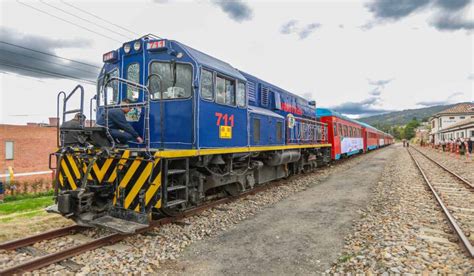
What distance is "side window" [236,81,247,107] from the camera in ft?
24.5

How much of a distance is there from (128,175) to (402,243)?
15.3ft

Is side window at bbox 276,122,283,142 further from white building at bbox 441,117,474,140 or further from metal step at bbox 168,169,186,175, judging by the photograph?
white building at bbox 441,117,474,140

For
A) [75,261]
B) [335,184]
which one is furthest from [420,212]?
[75,261]

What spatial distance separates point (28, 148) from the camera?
1170 inches

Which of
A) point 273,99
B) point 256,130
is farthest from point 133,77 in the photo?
point 273,99

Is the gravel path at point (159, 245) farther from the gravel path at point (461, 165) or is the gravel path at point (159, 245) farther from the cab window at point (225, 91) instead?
the gravel path at point (461, 165)

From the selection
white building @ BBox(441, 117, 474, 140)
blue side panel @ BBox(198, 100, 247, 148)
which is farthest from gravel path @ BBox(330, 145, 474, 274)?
white building @ BBox(441, 117, 474, 140)

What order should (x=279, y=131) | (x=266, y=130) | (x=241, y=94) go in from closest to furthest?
(x=241, y=94) < (x=266, y=130) < (x=279, y=131)

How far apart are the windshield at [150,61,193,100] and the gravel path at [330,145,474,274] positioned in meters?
4.11

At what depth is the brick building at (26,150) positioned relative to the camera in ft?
90.4

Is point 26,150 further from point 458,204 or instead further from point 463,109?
point 463,109

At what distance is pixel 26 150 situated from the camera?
29531mm

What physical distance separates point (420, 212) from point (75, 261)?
7026 mm

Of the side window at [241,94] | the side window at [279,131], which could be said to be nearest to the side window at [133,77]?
the side window at [241,94]
